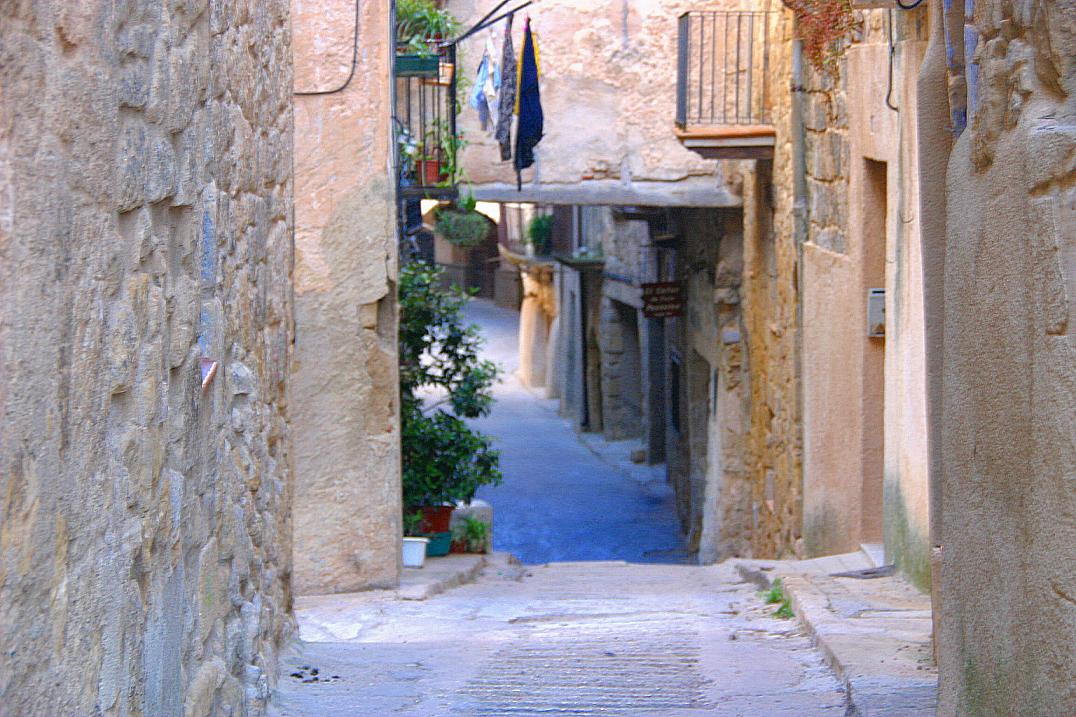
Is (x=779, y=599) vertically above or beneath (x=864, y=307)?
beneath

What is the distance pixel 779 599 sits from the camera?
6426 millimetres

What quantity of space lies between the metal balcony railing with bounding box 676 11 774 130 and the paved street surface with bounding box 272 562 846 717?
169 inches

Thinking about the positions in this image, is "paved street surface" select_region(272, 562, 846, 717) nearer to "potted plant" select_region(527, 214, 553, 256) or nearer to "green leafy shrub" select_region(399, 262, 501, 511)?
"green leafy shrub" select_region(399, 262, 501, 511)

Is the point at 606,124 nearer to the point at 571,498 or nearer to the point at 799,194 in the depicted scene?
the point at 799,194

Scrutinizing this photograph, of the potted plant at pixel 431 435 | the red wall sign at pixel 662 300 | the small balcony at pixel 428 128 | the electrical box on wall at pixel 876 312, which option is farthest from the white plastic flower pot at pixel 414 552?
the red wall sign at pixel 662 300

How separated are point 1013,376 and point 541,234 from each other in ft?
69.4

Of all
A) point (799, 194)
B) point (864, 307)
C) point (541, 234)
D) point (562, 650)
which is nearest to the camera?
point (562, 650)

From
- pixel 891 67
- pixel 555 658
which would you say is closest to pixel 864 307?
pixel 891 67

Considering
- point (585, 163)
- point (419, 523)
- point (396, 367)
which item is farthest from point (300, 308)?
point (585, 163)

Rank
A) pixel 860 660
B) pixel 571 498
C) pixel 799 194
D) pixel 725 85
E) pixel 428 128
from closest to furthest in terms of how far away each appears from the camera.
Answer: pixel 860 660 → pixel 799 194 → pixel 725 85 → pixel 428 128 → pixel 571 498

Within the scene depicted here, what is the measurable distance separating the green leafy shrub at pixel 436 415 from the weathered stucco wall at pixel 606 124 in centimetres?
222

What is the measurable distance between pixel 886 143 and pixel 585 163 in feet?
17.2

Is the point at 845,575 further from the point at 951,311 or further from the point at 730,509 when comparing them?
the point at 730,509

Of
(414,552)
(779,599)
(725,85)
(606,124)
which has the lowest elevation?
(414,552)
